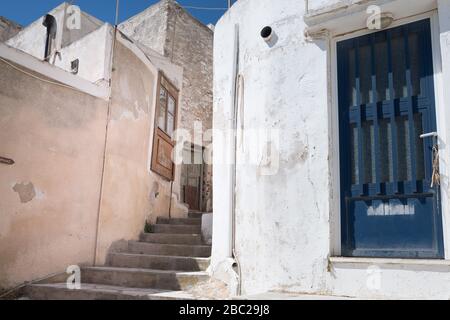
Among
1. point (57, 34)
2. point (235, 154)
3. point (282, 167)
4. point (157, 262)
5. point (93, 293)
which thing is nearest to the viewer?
point (282, 167)

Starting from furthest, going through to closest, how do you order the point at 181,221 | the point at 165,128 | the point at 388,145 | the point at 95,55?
1. the point at 165,128
2. the point at 181,221
3. the point at 95,55
4. the point at 388,145

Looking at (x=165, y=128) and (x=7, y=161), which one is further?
(x=165, y=128)

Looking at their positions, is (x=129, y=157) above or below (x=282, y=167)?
above

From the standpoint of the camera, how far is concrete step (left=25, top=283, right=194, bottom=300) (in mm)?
4867

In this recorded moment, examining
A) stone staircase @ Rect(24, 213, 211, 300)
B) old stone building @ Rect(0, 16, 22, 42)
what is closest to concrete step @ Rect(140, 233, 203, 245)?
stone staircase @ Rect(24, 213, 211, 300)

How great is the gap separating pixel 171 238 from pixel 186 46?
33.3 ft

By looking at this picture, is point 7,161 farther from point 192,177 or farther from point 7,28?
point 7,28

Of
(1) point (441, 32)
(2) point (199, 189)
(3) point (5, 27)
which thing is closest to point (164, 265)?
(1) point (441, 32)

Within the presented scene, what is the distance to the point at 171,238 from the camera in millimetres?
6992

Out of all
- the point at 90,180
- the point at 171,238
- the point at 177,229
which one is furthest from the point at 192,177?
the point at 90,180

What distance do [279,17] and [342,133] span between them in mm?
1514

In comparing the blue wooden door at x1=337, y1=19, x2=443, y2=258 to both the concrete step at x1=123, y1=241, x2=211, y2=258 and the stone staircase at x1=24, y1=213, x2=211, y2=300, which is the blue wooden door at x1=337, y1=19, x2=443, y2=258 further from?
the concrete step at x1=123, y1=241, x2=211, y2=258

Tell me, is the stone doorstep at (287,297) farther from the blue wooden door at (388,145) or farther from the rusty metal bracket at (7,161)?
the rusty metal bracket at (7,161)

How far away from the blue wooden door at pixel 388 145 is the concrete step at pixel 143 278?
2029mm
